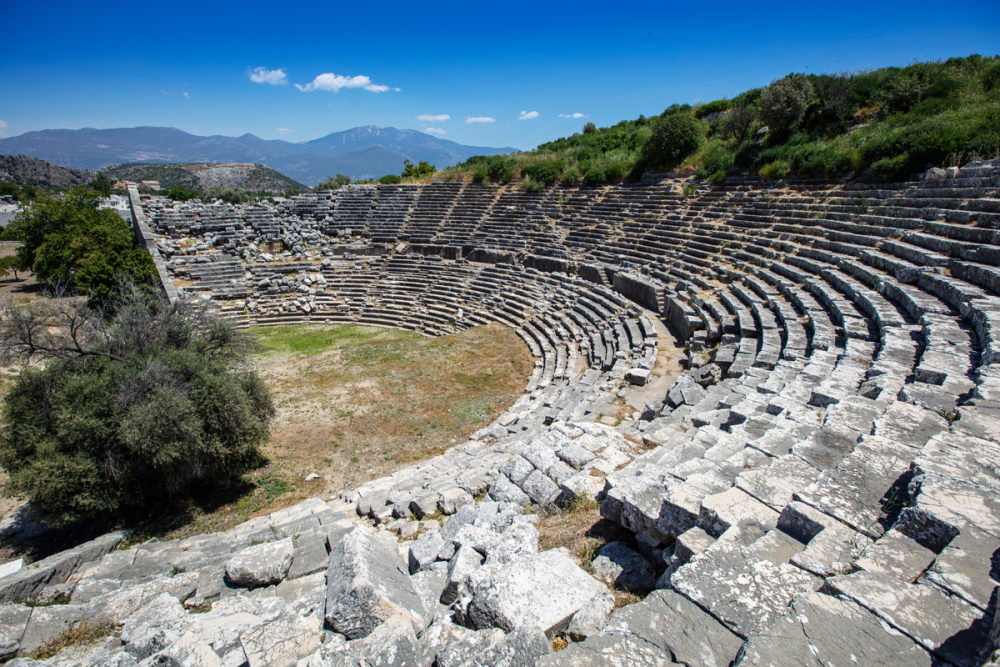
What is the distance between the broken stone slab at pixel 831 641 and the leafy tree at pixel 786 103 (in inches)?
907

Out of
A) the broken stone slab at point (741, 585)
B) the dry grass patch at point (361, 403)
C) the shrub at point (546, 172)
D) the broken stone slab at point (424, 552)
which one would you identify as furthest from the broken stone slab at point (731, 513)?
the shrub at point (546, 172)

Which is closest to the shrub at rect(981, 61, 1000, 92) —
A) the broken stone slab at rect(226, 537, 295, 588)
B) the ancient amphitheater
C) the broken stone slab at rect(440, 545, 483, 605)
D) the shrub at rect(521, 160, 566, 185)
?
the ancient amphitheater

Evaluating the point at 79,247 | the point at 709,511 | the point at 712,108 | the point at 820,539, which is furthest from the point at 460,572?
the point at 712,108

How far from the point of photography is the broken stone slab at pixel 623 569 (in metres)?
3.68

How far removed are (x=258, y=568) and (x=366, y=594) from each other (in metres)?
2.11

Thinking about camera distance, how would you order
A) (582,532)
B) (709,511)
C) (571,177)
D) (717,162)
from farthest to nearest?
(571,177), (717,162), (582,532), (709,511)

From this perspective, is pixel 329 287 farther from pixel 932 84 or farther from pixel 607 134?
pixel 932 84

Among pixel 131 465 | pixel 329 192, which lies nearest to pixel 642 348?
pixel 131 465

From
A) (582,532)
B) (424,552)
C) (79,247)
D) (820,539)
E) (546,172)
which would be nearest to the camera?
(820,539)

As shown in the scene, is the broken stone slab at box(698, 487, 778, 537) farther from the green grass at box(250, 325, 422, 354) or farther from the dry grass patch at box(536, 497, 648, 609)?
the green grass at box(250, 325, 422, 354)

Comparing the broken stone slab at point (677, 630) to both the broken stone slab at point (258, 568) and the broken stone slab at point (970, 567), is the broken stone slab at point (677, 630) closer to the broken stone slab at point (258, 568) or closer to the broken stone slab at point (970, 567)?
the broken stone slab at point (970, 567)

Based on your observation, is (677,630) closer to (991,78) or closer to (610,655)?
(610,655)

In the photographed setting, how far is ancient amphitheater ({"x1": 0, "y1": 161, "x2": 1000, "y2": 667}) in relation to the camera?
2652mm

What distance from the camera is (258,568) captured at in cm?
493
